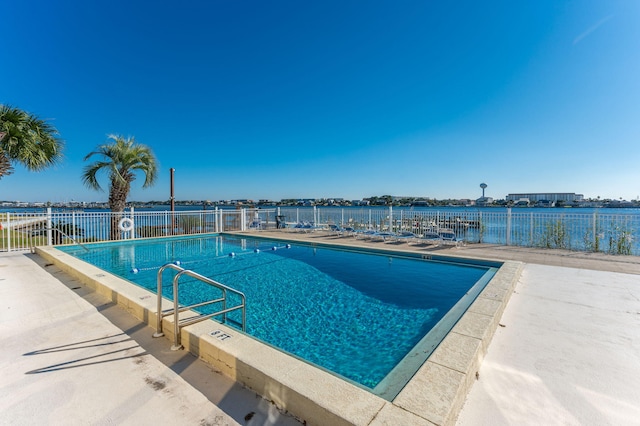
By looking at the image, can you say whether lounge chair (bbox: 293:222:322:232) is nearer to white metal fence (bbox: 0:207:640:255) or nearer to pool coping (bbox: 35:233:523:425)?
white metal fence (bbox: 0:207:640:255)

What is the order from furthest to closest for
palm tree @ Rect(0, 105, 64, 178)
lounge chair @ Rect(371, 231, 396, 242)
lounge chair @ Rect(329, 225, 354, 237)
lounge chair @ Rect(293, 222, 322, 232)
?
lounge chair @ Rect(293, 222, 322, 232), lounge chair @ Rect(329, 225, 354, 237), lounge chair @ Rect(371, 231, 396, 242), palm tree @ Rect(0, 105, 64, 178)

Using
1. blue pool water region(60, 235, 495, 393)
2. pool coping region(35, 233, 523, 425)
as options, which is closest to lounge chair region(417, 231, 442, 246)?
blue pool water region(60, 235, 495, 393)

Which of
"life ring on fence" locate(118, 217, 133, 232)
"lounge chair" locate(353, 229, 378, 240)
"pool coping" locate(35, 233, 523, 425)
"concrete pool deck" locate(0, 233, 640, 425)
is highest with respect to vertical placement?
"life ring on fence" locate(118, 217, 133, 232)

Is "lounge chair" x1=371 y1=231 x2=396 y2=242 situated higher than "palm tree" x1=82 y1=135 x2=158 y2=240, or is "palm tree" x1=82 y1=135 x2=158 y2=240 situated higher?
"palm tree" x1=82 y1=135 x2=158 y2=240

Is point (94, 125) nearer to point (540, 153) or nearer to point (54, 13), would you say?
point (54, 13)

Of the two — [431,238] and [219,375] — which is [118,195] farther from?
[431,238]

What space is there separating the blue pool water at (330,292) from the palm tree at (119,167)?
2866 millimetres

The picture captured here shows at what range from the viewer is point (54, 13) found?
10.5m

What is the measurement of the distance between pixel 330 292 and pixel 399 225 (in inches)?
305

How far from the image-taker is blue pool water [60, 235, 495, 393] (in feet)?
10.8

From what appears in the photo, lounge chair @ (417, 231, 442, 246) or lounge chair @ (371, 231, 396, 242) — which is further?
lounge chair @ (371, 231, 396, 242)

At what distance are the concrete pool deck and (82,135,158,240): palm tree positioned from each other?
350 inches

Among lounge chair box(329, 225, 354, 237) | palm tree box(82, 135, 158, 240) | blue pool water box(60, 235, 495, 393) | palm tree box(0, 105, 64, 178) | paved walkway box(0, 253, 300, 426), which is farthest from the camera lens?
lounge chair box(329, 225, 354, 237)

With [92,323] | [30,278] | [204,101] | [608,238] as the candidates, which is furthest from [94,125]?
[608,238]
